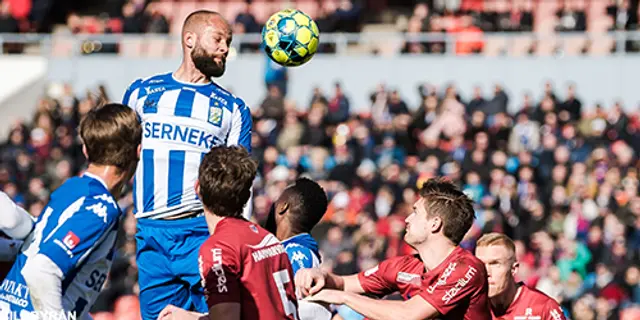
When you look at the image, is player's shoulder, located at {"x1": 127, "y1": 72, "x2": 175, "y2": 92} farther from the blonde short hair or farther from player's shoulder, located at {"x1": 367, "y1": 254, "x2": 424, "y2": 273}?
the blonde short hair

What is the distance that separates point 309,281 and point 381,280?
108 cm

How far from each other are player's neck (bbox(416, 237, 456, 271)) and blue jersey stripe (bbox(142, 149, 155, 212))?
5.86 ft

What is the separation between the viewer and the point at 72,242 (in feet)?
19.7

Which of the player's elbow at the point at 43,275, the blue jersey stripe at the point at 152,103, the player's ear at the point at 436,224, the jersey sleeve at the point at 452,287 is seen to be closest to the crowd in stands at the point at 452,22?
the blue jersey stripe at the point at 152,103

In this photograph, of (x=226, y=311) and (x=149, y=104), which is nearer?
(x=226, y=311)

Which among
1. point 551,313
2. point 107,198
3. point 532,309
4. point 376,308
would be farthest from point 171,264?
point 551,313

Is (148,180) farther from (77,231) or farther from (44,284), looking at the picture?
(44,284)

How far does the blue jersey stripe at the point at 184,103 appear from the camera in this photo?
7.45m

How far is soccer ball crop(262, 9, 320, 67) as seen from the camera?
831cm

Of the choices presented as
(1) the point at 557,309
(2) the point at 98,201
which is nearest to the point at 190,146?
(2) the point at 98,201

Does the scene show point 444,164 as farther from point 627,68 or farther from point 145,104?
point 145,104

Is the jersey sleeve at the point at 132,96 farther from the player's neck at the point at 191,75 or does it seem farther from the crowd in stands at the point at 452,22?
the crowd in stands at the point at 452,22

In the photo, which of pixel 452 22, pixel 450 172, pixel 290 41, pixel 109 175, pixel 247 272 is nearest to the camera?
pixel 247 272

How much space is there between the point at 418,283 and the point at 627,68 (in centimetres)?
1641
